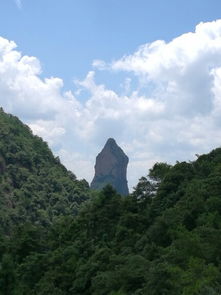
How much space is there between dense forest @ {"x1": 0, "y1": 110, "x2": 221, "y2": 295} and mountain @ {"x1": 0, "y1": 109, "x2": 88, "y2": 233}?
103ft

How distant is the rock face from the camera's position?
123 meters

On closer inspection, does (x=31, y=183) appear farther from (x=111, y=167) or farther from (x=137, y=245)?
(x=137, y=245)

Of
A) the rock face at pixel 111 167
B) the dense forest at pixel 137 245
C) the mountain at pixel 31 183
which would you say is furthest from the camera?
the rock face at pixel 111 167

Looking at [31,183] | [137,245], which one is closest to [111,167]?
[31,183]

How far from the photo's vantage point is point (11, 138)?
10500 cm

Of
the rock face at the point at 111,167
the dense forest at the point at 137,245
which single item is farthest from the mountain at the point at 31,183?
the dense forest at the point at 137,245

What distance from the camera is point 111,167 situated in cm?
12625

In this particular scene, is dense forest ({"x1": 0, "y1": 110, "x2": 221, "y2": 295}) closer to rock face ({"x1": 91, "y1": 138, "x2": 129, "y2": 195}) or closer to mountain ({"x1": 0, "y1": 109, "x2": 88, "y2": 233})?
mountain ({"x1": 0, "y1": 109, "x2": 88, "y2": 233})

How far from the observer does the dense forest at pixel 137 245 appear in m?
23.3

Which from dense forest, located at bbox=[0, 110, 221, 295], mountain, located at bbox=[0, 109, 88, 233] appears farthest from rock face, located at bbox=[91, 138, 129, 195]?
dense forest, located at bbox=[0, 110, 221, 295]

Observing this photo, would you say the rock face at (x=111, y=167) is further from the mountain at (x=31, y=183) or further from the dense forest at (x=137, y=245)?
the dense forest at (x=137, y=245)

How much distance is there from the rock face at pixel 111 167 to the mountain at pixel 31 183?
12.9m

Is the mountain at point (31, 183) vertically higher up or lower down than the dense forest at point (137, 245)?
higher up

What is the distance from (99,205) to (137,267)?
18772 mm
